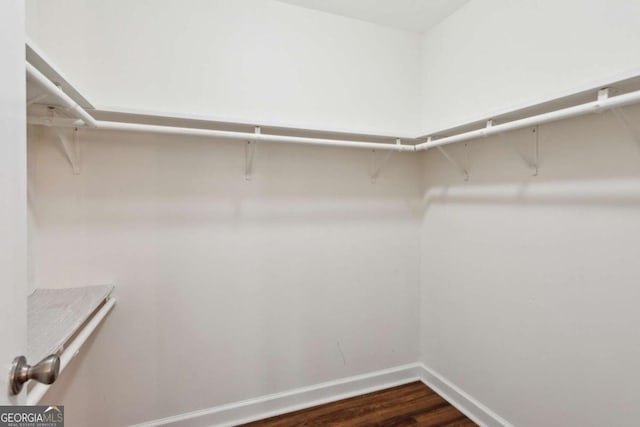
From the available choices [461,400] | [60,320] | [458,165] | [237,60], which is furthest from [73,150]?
[461,400]

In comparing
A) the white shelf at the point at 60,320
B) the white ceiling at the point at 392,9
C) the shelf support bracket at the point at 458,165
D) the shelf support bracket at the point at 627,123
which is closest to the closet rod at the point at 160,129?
the shelf support bracket at the point at 458,165

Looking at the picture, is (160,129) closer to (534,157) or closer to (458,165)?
(458,165)

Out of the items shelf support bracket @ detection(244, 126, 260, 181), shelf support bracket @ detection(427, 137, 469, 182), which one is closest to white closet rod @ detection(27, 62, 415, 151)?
shelf support bracket @ detection(244, 126, 260, 181)

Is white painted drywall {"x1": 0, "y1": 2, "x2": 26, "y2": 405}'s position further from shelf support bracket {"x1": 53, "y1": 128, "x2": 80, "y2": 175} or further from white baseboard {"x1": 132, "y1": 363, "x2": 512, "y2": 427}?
white baseboard {"x1": 132, "y1": 363, "x2": 512, "y2": 427}

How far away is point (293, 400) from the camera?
190cm

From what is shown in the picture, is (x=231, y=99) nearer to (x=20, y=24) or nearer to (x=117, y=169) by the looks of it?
(x=117, y=169)

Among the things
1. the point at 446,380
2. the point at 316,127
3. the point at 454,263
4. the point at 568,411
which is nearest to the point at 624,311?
the point at 568,411

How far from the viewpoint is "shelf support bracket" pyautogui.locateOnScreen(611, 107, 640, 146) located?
114 centimetres

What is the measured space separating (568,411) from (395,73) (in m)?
2.09

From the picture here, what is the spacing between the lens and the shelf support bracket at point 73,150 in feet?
4.75

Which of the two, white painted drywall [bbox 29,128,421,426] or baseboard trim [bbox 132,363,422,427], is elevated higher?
white painted drywall [bbox 29,128,421,426]

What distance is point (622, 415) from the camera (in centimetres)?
119

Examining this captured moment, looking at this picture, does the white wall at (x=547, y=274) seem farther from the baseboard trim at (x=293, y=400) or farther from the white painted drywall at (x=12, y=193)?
the white painted drywall at (x=12, y=193)

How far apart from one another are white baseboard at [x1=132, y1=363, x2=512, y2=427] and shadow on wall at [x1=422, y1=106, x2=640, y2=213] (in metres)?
1.21
